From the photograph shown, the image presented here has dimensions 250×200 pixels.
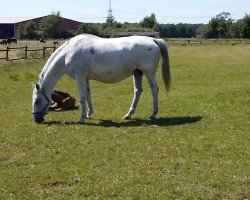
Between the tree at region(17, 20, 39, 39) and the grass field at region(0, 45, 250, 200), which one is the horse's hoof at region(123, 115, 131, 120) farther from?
the tree at region(17, 20, 39, 39)

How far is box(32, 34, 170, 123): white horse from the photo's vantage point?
1277 centimetres

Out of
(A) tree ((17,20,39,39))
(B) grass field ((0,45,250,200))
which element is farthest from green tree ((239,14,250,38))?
(B) grass field ((0,45,250,200))

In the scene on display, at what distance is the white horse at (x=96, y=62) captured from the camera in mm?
12766

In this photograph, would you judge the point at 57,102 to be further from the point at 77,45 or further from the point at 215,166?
the point at 215,166

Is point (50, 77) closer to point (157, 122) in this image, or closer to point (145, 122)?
point (145, 122)

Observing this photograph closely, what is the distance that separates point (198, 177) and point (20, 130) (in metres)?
5.62

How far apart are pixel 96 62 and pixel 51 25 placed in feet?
333

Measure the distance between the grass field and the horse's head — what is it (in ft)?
0.83

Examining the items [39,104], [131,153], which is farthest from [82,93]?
[131,153]

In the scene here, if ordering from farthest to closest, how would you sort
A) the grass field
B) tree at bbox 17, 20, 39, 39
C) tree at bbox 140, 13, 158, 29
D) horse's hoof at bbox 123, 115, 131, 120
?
tree at bbox 140, 13, 158, 29 < tree at bbox 17, 20, 39, 39 < horse's hoof at bbox 123, 115, 131, 120 < the grass field

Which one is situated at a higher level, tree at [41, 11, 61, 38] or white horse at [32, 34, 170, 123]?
tree at [41, 11, 61, 38]

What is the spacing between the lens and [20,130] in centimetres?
1170

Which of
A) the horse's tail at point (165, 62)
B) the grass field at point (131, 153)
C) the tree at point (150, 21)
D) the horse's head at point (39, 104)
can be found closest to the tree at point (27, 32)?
the tree at point (150, 21)

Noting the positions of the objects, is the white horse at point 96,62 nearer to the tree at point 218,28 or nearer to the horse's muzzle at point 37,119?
the horse's muzzle at point 37,119
